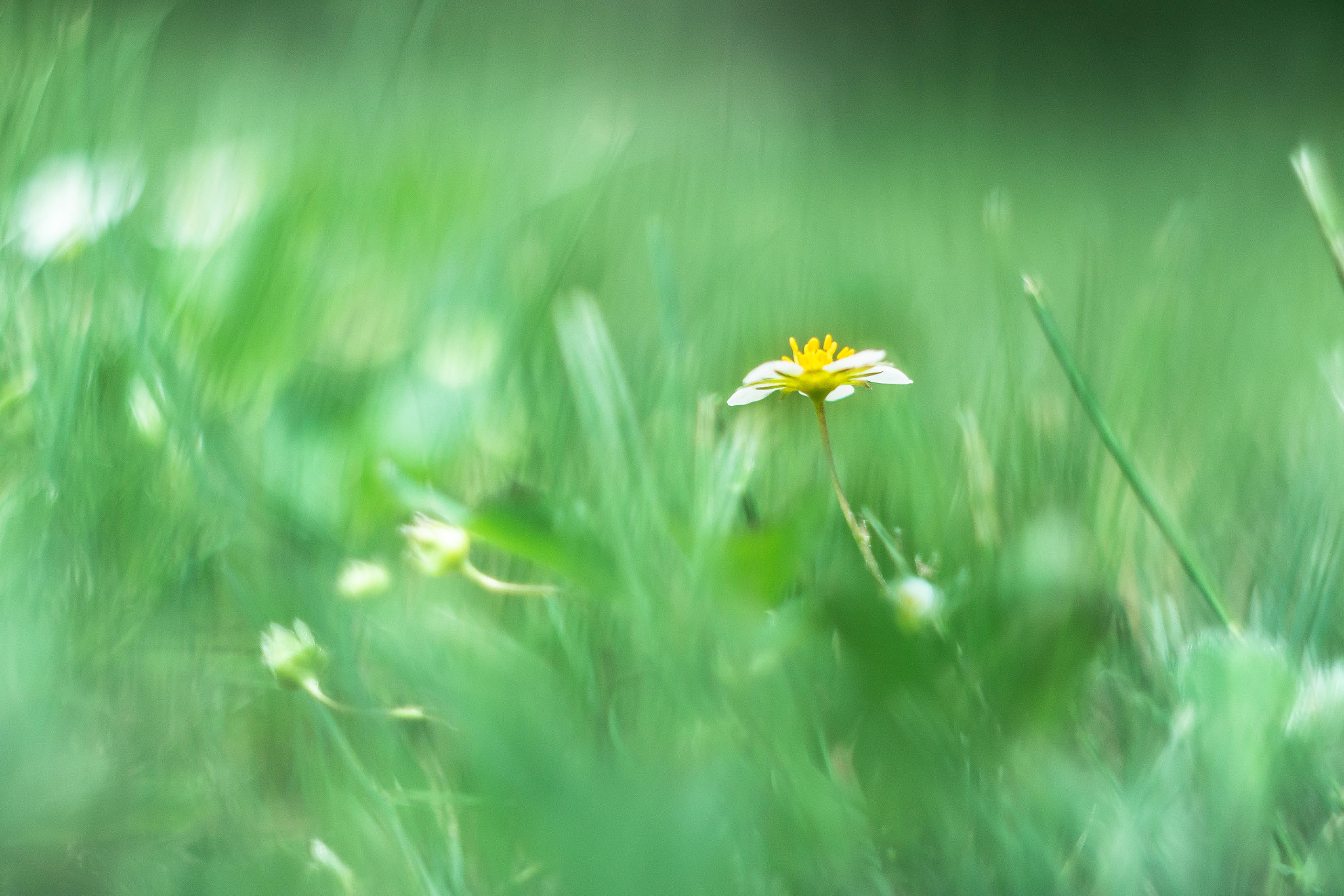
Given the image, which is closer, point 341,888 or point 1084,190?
point 341,888

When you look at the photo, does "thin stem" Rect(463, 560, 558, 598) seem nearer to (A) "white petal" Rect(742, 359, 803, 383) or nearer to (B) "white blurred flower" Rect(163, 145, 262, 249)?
(A) "white petal" Rect(742, 359, 803, 383)

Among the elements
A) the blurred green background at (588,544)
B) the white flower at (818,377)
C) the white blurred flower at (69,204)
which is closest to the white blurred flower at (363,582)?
the blurred green background at (588,544)

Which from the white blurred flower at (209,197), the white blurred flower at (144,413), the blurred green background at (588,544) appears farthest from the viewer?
the white blurred flower at (209,197)

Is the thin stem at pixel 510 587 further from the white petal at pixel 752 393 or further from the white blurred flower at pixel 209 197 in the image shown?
the white blurred flower at pixel 209 197

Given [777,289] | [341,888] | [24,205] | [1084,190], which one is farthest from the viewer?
[1084,190]

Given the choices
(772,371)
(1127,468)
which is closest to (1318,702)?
(1127,468)

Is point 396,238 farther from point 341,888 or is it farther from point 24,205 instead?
point 341,888

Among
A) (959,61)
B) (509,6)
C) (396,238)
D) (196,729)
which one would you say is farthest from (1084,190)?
(196,729)
